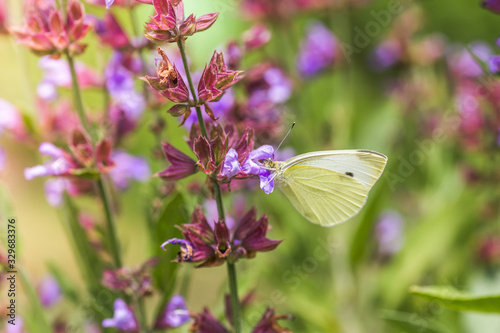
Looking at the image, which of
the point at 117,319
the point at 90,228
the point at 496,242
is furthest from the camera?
the point at 496,242

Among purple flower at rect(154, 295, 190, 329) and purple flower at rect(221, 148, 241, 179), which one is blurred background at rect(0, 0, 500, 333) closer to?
purple flower at rect(154, 295, 190, 329)

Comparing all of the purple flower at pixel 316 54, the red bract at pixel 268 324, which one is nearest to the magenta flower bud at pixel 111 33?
the red bract at pixel 268 324

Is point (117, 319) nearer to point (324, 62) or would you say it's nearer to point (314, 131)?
point (314, 131)

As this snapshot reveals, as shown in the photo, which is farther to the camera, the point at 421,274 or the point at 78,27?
the point at 421,274

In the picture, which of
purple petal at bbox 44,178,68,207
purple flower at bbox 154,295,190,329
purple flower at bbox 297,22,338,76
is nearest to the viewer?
purple flower at bbox 154,295,190,329

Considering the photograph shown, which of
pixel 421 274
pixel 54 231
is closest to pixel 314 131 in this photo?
pixel 421 274

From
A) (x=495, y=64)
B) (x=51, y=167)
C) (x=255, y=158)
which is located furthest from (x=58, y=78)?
(x=495, y=64)

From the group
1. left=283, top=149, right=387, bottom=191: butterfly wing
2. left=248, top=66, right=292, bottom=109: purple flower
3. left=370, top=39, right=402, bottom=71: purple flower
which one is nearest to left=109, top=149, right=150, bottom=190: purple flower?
left=248, top=66, right=292, bottom=109: purple flower
